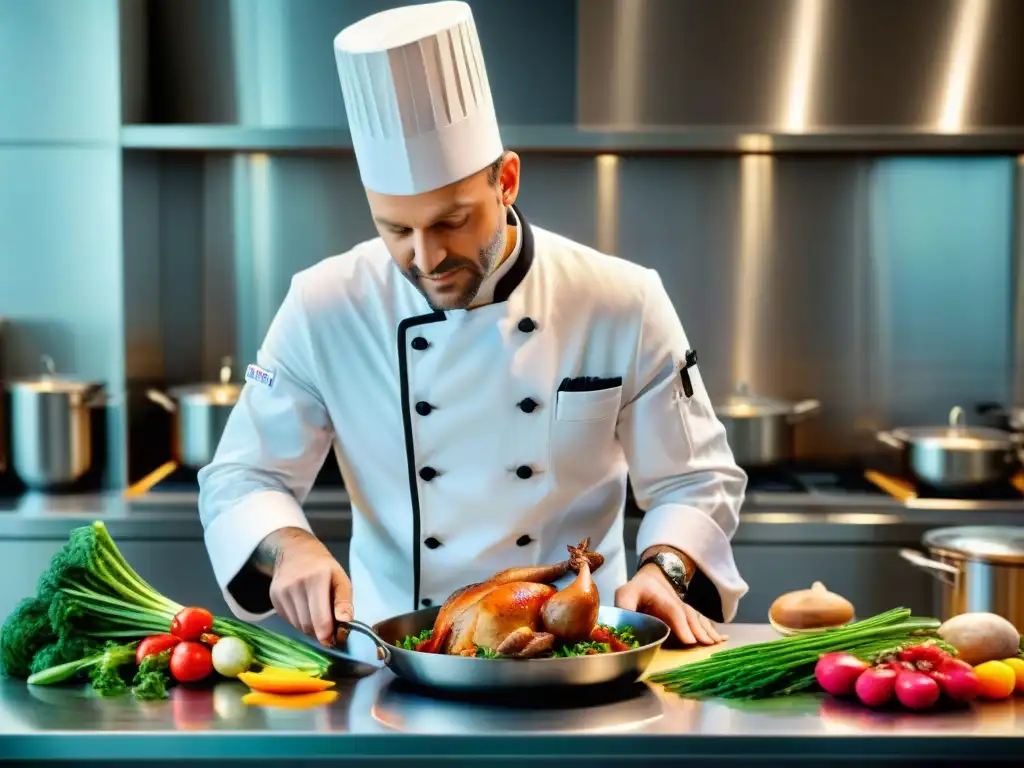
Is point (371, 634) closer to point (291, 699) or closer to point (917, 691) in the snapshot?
point (291, 699)

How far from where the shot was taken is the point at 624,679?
1927 millimetres

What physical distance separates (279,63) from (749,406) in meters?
1.88

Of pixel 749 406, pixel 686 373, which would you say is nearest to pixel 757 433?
pixel 749 406

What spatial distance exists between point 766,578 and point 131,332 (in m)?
2.04

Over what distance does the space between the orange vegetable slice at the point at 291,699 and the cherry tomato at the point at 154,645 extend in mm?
166

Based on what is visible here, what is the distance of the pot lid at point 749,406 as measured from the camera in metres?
4.12

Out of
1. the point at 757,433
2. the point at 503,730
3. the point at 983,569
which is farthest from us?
the point at 757,433

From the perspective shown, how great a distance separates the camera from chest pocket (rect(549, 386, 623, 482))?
257cm

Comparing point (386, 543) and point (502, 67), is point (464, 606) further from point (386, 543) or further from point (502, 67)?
point (502, 67)

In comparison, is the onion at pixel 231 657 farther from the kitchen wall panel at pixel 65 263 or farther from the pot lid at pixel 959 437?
the pot lid at pixel 959 437

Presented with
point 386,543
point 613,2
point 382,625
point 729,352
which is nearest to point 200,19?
point 613,2

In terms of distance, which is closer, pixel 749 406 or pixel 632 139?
pixel 632 139

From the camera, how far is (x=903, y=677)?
1.86 meters

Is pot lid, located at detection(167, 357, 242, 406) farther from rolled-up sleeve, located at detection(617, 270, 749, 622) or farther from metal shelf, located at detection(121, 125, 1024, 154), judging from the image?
rolled-up sleeve, located at detection(617, 270, 749, 622)
